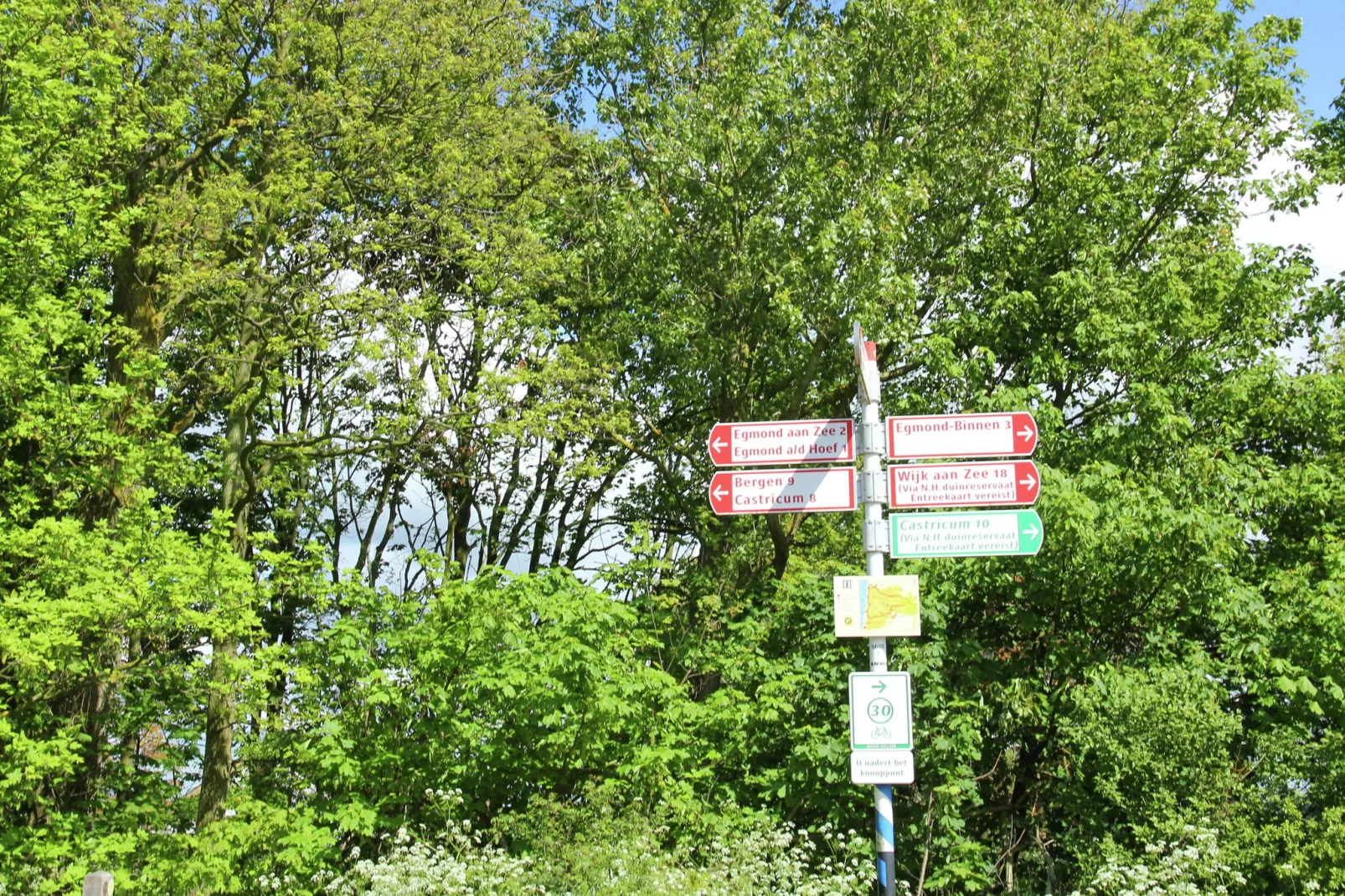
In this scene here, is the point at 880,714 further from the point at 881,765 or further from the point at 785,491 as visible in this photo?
the point at 785,491

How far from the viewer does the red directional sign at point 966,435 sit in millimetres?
6469

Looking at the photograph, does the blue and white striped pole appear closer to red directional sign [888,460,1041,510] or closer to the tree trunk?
red directional sign [888,460,1041,510]

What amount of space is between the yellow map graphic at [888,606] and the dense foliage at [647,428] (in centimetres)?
252

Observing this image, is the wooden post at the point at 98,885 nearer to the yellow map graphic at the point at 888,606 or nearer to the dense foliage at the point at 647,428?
the dense foliage at the point at 647,428

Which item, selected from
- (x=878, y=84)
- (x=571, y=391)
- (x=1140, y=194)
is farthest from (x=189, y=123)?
(x=1140, y=194)

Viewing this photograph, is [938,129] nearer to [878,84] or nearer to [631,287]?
[878,84]

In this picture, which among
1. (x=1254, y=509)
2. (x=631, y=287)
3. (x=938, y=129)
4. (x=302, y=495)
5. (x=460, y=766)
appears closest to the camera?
(x=460, y=766)

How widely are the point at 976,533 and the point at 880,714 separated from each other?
1083mm

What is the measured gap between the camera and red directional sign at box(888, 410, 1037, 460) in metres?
6.47

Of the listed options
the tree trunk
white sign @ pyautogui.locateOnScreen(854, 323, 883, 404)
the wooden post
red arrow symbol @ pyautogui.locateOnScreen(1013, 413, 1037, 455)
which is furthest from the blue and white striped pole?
the tree trunk

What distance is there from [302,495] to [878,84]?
8.14 m

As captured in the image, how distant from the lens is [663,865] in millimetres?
8500

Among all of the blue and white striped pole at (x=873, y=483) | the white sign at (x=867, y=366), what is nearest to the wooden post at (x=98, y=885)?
the blue and white striped pole at (x=873, y=483)

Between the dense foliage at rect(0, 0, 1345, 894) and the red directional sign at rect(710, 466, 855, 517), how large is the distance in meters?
2.64
